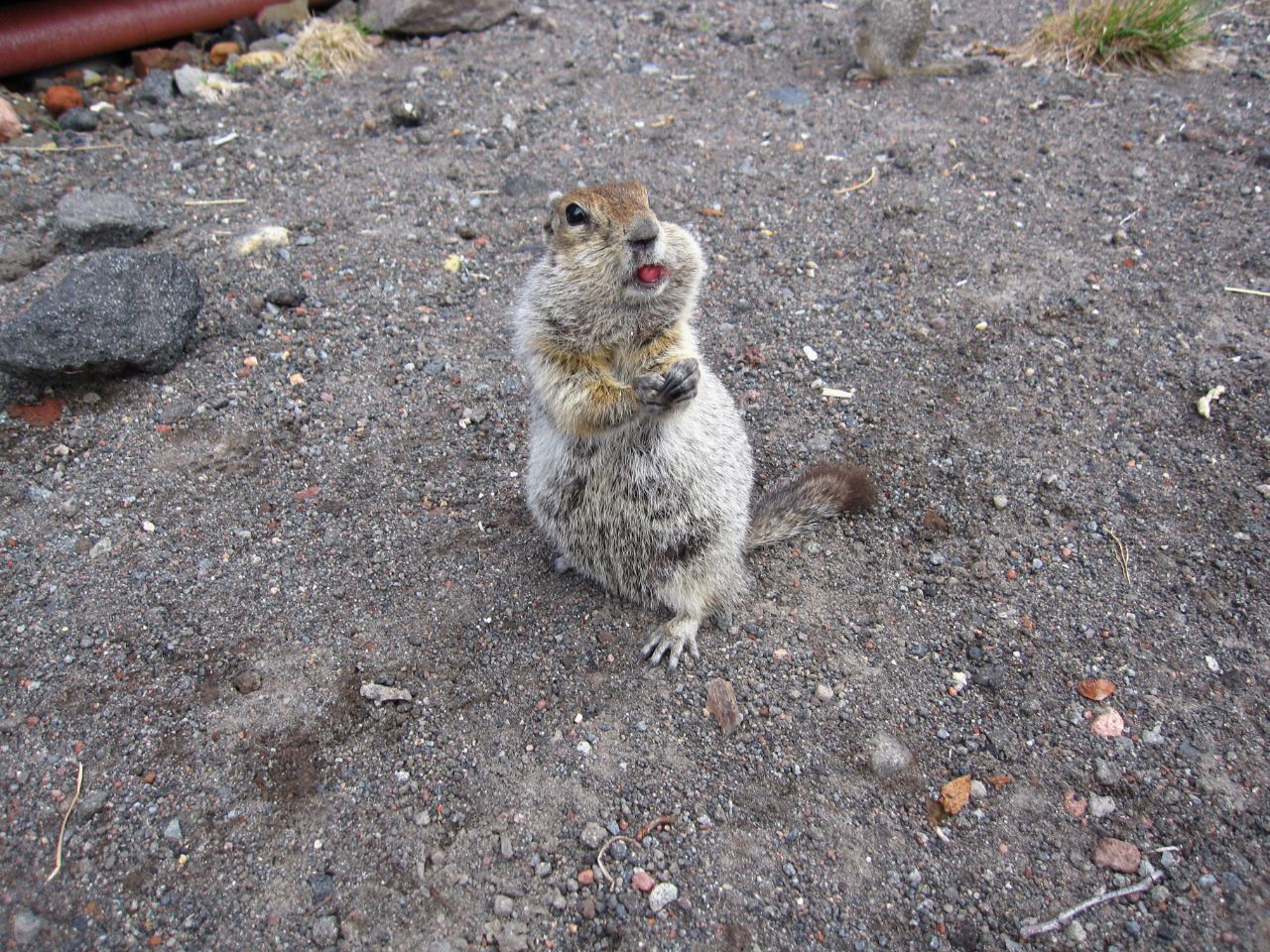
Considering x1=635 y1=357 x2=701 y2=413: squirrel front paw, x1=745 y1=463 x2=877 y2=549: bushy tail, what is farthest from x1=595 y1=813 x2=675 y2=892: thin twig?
x1=635 y1=357 x2=701 y2=413: squirrel front paw

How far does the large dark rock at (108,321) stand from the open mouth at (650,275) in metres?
2.96

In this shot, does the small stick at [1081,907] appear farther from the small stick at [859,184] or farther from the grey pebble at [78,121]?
the grey pebble at [78,121]

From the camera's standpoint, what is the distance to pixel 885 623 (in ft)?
12.3

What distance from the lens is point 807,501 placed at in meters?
3.98

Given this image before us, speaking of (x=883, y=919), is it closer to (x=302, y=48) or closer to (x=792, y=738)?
(x=792, y=738)

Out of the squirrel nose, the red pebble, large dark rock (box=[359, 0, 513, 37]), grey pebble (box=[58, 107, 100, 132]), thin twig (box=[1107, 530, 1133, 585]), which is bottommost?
thin twig (box=[1107, 530, 1133, 585])

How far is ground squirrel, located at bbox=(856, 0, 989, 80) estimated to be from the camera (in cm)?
706

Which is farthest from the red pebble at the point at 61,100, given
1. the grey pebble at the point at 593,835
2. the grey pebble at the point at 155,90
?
the grey pebble at the point at 593,835

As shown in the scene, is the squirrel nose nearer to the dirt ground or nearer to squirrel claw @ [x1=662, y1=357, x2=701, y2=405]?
squirrel claw @ [x1=662, y1=357, x2=701, y2=405]

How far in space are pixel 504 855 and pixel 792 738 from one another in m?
1.16

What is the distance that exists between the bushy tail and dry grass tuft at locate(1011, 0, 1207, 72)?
5468 mm

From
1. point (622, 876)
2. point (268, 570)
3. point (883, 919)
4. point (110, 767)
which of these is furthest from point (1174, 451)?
point (110, 767)

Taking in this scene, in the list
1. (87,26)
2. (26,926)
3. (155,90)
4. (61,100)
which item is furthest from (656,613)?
(87,26)

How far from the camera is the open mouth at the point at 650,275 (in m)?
3.10
